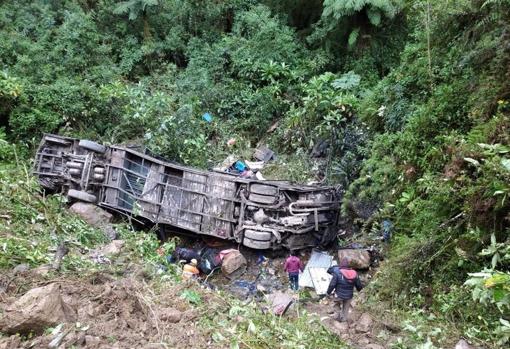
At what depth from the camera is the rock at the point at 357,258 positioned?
788cm

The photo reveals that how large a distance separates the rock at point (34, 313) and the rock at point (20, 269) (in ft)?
3.39

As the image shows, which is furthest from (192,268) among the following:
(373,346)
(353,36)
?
(353,36)

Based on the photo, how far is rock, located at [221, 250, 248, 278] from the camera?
8.23 metres

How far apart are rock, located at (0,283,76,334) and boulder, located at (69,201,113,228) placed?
13.7 ft

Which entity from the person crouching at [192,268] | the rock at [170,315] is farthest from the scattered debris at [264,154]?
the rock at [170,315]

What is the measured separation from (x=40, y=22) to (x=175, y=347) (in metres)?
11.8

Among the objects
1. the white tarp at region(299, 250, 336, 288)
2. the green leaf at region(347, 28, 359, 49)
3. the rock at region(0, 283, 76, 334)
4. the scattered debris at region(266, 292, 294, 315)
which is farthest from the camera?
the green leaf at region(347, 28, 359, 49)

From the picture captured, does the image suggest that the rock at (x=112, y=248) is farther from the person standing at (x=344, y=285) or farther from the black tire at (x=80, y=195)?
the person standing at (x=344, y=285)

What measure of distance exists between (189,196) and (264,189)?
1506 millimetres

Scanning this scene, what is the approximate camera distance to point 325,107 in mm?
10820

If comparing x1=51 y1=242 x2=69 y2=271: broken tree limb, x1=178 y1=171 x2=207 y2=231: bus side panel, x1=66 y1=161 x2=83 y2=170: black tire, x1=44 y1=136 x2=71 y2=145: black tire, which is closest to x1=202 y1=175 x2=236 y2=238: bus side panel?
x1=178 y1=171 x2=207 y2=231: bus side panel

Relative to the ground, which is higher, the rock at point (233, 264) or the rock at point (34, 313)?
the rock at point (34, 313)

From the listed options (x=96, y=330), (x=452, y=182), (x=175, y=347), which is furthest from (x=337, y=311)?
(x=96, y=330)

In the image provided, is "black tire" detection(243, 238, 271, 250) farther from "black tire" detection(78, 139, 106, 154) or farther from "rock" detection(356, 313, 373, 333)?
"black tire" detection(78, 139, 106, 154)
